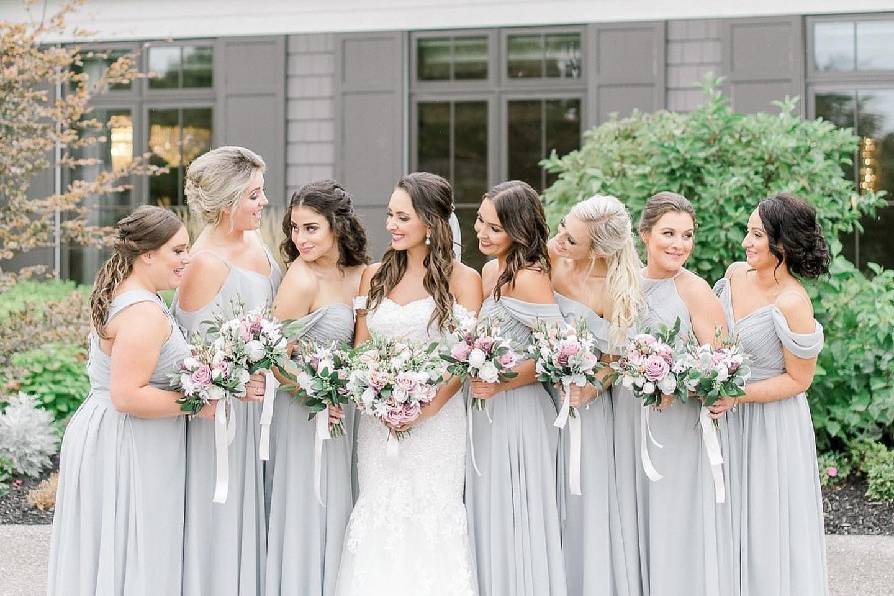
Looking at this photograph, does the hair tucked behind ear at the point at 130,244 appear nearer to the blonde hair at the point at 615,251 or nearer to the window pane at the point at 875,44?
the blonde hair at the point at 615,251

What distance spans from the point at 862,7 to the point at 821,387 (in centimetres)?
514

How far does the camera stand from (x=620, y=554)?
15.9 feet

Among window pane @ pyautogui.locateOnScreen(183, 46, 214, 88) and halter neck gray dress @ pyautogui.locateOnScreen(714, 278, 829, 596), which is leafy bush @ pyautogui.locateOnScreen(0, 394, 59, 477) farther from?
halter neck gray dress @ pyautogui.locateOnScreen(714, 278, 829, 596)

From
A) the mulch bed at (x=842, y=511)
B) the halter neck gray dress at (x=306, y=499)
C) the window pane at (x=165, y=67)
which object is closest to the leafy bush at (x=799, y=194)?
the mulch bed at (x=842, y=511)

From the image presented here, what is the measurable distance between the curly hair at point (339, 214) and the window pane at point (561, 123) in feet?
24.8

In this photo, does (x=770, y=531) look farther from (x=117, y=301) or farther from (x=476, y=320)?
(x=117, y=301)

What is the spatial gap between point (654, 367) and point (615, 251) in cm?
64

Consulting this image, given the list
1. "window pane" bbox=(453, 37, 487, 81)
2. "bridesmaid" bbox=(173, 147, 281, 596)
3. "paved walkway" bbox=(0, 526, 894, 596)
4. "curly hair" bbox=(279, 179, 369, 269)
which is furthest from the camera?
"window pane" bbox=(453, 37, 487, 81)

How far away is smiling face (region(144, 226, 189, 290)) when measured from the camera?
4.44 meters

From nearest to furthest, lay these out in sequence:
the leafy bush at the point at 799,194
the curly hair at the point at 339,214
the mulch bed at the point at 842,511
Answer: the curly hair at the point at 339,214
the mulch bed at the point at 842,511
the leafy bush at the point at 799,194

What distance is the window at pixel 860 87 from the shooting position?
37.8 feet

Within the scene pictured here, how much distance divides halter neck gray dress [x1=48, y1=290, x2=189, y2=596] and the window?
8996mm

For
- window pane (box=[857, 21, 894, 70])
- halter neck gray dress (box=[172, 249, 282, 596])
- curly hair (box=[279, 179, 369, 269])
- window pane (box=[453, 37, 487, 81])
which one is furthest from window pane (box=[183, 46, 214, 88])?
halter neck gray dress (box=[172, 249, 282, 596])

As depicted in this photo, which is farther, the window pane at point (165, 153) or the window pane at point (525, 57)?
the window pane at point (165, 153)
